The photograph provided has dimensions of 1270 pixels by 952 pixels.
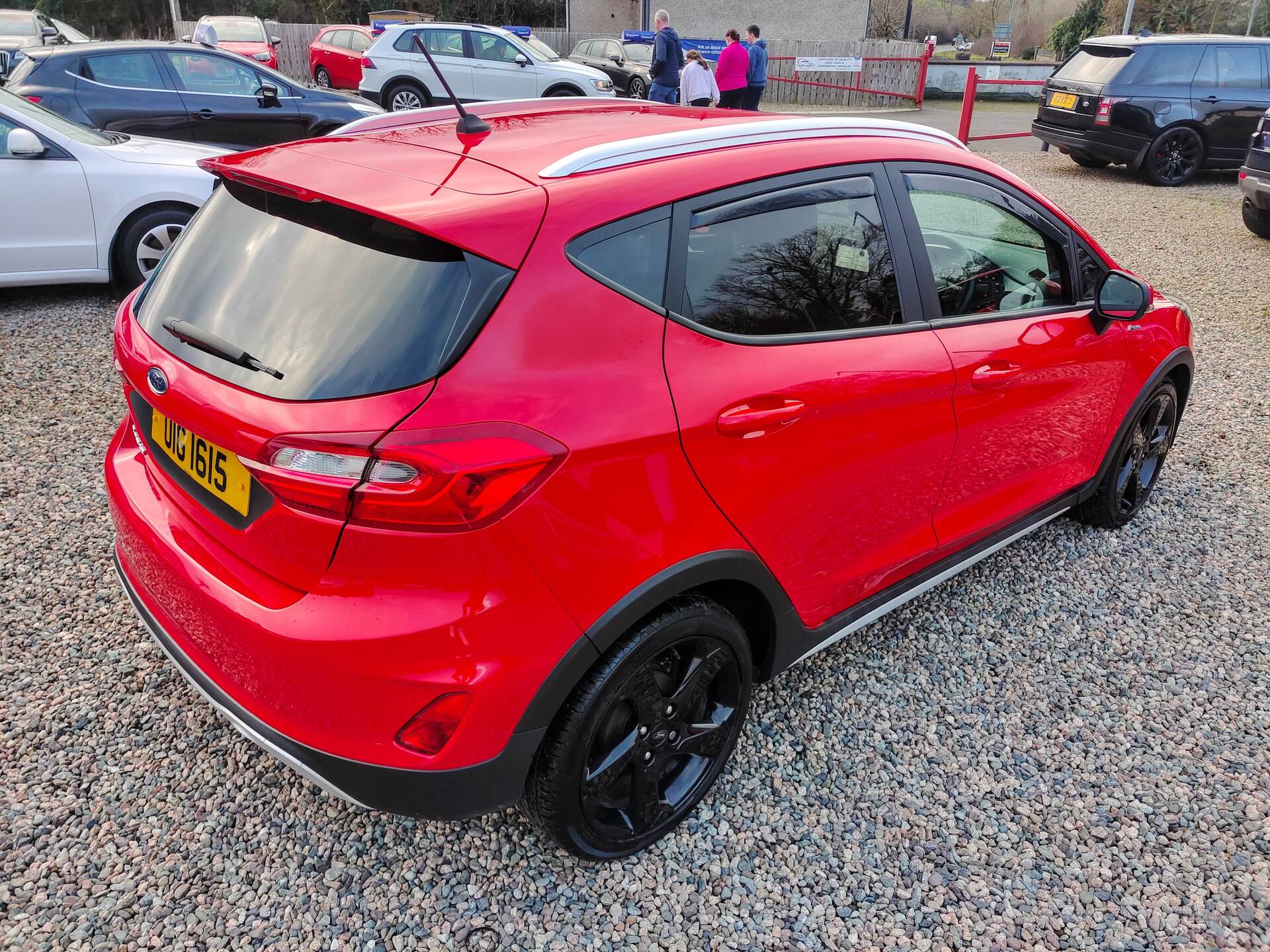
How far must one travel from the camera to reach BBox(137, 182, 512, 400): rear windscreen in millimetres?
1742

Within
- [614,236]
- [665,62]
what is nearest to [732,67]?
[665,62]

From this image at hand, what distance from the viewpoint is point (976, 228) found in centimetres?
296

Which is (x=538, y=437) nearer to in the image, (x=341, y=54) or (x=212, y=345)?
(x=212, y=345)

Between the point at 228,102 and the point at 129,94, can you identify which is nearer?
the point at 129,94

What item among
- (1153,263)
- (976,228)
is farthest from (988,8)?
(976,228)

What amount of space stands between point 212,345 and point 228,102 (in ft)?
28.4

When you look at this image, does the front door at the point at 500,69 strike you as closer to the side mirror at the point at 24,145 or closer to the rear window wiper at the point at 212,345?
the side mirror at the point at 24,145

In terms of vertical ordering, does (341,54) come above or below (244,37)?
below

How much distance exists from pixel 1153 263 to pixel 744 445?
8285 mm

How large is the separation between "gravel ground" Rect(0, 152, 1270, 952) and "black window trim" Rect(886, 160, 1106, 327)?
1132 mm

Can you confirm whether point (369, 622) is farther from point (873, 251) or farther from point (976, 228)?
point (976, 228)

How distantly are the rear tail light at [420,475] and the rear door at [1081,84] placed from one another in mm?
12842

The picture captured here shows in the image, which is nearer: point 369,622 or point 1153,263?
point 369,622

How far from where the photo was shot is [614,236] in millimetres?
1950
